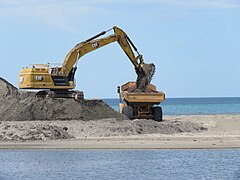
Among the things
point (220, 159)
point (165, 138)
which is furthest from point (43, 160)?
point (165, 138)

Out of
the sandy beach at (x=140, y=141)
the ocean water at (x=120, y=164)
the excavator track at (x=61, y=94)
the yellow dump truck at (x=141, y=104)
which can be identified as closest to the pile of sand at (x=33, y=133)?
the sandy beach at (x=140, y=141)

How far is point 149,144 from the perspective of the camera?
91.4 ft

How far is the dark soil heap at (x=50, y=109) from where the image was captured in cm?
3575

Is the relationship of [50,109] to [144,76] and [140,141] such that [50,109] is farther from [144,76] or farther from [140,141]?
[140,141]

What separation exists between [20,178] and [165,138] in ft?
39.1

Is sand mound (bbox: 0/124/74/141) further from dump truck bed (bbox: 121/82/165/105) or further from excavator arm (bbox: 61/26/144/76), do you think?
excavator arm (bbox: 61/26/144/76)

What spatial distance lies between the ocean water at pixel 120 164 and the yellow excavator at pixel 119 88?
12528 mm

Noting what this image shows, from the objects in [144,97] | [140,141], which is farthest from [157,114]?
[140,141]

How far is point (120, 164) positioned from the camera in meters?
21.9

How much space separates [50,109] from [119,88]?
5803mm

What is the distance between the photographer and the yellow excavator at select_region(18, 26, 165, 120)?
3827 cm

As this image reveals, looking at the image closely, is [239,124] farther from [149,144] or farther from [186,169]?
[186,169]

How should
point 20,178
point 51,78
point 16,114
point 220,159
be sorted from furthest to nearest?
point 51,78
point 16,114
point 220,159
point 20,178

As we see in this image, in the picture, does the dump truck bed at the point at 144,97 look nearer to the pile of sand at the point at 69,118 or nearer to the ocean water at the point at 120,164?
the pile of sand at the point at 69,118
